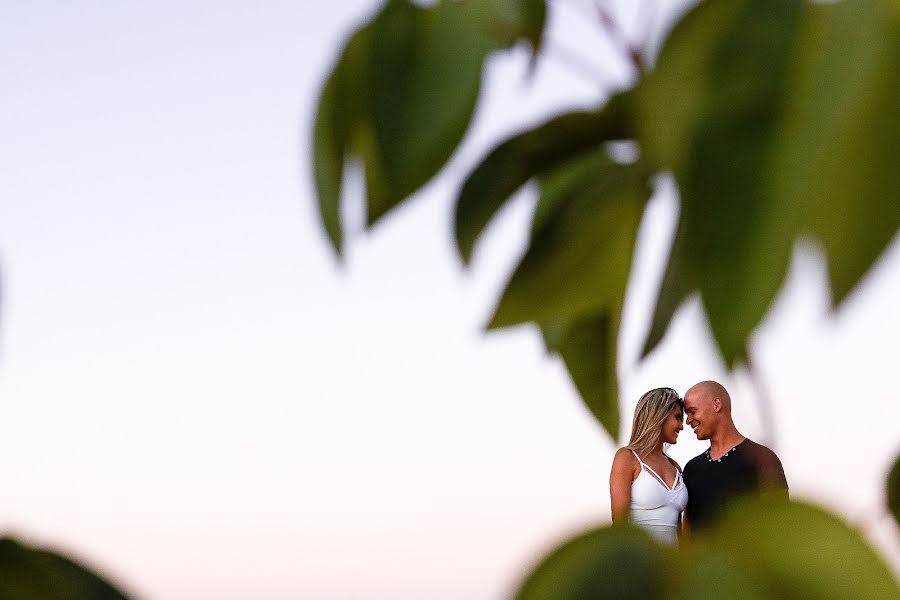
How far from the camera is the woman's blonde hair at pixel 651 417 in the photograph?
262 centimetres

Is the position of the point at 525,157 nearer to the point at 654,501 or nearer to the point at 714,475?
the point at 714,475

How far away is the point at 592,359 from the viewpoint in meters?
0.79

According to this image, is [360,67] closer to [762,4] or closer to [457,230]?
[457,230]

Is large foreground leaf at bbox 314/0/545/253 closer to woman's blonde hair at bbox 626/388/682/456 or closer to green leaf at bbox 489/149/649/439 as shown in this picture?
green leaf at bbox 489/149/649/439

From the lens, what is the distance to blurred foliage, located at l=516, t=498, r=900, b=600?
39 centimetres

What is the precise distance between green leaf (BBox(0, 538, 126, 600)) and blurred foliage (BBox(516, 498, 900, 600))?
0.23 meters

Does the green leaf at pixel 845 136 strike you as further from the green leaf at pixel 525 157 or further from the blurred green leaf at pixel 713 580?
the green leaf at pixel 525 157

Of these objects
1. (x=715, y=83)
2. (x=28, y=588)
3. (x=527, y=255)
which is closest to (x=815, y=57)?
(x=715, y=83)

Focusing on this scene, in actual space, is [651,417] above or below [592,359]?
below

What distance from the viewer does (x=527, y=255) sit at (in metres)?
0.66

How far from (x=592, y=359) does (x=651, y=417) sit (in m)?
1.90

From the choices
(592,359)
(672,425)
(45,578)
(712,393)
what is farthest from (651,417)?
(45,578)

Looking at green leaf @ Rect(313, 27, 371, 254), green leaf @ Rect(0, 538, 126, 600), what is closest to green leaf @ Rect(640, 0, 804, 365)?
green leaf @ Rect(313, 27, 371, 254)

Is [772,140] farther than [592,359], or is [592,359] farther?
[592,359]
